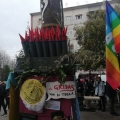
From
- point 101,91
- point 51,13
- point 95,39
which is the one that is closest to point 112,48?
point 51,13

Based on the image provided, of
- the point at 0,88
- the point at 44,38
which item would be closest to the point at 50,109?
the point at 44,38

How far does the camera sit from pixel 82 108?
11.0 metres

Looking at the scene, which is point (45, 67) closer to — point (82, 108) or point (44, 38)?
point (44, 38)

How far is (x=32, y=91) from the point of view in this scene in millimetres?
3797

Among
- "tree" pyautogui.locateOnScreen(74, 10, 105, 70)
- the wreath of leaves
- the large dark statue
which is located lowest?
the wreath of leaves

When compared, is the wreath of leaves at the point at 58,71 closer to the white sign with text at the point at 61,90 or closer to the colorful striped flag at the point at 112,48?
the white sign with text at the point at 61,90

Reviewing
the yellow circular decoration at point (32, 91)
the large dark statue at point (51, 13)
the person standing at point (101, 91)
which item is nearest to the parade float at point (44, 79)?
the yellow circular decoration at point (32, 91)

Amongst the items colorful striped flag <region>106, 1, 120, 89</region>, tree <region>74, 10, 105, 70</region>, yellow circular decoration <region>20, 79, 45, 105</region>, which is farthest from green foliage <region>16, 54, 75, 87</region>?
tree <region>74, 10, 105, 70</region>

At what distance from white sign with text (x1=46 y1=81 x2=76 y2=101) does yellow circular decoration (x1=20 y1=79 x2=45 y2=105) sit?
146 mm

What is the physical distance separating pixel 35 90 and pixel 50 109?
17.2 inches

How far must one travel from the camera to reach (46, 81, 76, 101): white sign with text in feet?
12.1

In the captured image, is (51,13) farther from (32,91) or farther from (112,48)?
(32,91)

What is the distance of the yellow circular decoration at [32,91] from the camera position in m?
3.75

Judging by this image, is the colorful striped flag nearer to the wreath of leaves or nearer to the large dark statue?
the wreath of leaves
